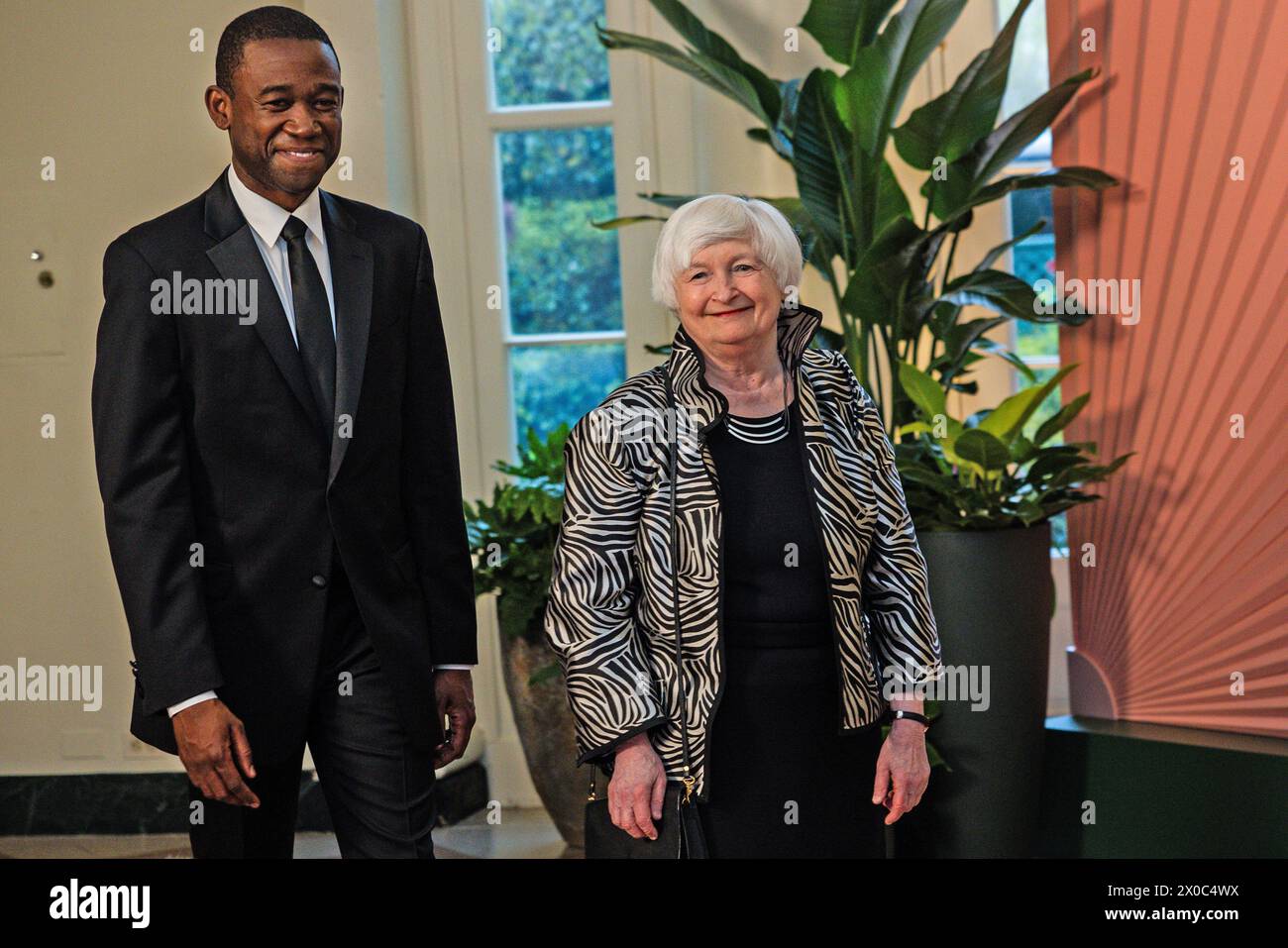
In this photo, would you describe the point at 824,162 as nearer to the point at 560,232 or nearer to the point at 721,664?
the point at 560,232

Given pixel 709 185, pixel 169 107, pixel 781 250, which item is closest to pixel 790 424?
pixel 781 250

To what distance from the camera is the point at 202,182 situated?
3799 millimetres

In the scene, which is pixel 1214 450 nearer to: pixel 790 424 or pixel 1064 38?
pixel 1064 38

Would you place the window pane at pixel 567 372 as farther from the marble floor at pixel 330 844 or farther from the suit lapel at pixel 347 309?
the suit lapel at pixel 347 309

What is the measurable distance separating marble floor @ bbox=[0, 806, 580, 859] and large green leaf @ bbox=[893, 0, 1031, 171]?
1.96m

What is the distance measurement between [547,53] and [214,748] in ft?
9.17

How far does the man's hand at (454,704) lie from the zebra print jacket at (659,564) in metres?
0.17

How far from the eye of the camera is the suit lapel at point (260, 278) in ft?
5.87

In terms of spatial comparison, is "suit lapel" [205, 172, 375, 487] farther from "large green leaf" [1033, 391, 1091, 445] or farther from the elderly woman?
"large green leaf" [1033, 391, 1091, 445]

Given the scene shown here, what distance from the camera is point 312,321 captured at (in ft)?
6.01

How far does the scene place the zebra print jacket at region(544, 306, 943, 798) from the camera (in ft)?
5.98

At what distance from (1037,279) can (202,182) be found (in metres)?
2.36

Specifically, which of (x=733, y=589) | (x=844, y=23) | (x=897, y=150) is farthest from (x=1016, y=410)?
(x=733, y=589)

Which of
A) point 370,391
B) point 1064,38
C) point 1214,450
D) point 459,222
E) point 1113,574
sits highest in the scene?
point 1064,38
